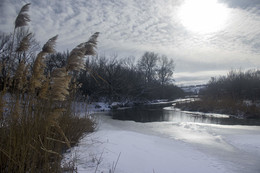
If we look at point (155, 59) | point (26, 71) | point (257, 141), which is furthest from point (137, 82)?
point (26, 71)

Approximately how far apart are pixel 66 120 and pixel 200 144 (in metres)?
2.97

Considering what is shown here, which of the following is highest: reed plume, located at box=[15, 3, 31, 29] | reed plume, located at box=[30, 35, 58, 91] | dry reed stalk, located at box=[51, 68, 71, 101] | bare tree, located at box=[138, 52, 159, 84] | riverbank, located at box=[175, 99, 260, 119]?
bare tree, located at box=[138, 52, 159, 84]

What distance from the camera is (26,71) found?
1.95 m

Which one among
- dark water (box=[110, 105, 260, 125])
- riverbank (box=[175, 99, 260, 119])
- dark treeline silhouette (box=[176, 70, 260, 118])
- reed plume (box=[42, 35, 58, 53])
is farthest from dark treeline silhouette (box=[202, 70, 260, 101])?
reed plume (box=[42, 35, 58, 53])

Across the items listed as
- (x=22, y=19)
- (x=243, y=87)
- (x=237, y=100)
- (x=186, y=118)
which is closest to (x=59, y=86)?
(x=22, y=19)

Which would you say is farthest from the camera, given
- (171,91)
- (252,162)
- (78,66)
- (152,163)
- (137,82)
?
(171,91)

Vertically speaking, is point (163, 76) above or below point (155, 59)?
below

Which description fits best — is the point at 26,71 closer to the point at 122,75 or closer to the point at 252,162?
the point at 252,162

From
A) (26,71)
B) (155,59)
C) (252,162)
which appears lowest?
(252,162)

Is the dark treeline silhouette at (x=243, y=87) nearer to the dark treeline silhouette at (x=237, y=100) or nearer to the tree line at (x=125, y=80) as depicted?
the dark treeline silhouette at (x=237, y=100)

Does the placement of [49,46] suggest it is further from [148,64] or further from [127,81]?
[148,64]

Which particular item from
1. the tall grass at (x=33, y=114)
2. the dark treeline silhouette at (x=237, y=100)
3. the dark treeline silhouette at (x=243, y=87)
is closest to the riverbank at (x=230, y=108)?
the dark treeline silhouette at (x=237, y=100)

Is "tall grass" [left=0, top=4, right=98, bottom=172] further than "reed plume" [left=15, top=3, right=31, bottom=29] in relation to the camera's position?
No

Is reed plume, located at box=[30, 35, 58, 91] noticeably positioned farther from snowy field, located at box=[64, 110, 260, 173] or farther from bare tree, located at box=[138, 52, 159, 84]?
bare tree, located at box=[138, 52, 159, 84]
